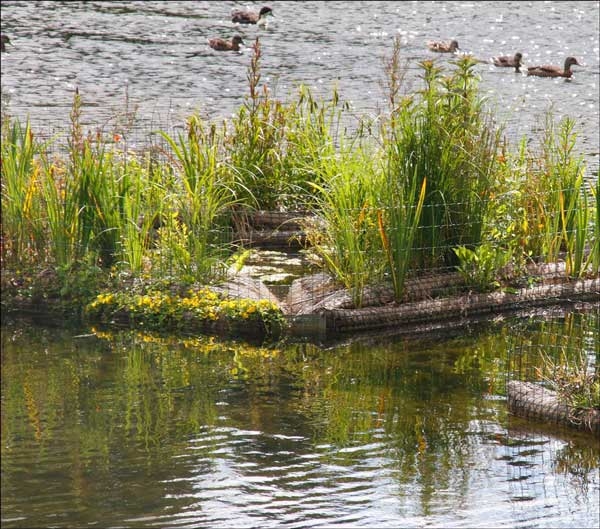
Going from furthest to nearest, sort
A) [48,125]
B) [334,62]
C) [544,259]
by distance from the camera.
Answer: [334,62], [48,125], [544,259]

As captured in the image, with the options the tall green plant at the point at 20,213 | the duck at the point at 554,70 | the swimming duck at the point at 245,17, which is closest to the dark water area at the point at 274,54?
the duck at the point at 554,70

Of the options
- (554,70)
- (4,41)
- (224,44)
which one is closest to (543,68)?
(554,70)

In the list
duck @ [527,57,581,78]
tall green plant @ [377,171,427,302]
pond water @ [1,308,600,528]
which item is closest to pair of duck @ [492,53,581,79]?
duck @ [527,57,581,78]

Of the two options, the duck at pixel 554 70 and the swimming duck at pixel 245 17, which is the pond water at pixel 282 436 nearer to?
the duck at pixel 554 70

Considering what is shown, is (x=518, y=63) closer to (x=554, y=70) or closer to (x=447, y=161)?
(x=554, y=70)

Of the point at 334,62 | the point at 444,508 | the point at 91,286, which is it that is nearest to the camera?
the point at 444,508

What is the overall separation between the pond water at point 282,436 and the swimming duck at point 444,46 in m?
21.9

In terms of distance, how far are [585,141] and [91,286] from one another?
12.8 m

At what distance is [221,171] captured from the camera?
42.0 ft

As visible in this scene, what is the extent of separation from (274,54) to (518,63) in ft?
20.8

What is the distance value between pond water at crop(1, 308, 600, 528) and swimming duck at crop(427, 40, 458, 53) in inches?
862

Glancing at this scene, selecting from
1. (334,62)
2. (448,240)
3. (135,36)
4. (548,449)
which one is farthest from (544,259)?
(135,36)

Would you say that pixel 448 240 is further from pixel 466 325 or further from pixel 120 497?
pixel 120 497

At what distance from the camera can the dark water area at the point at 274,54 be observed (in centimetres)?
2364
